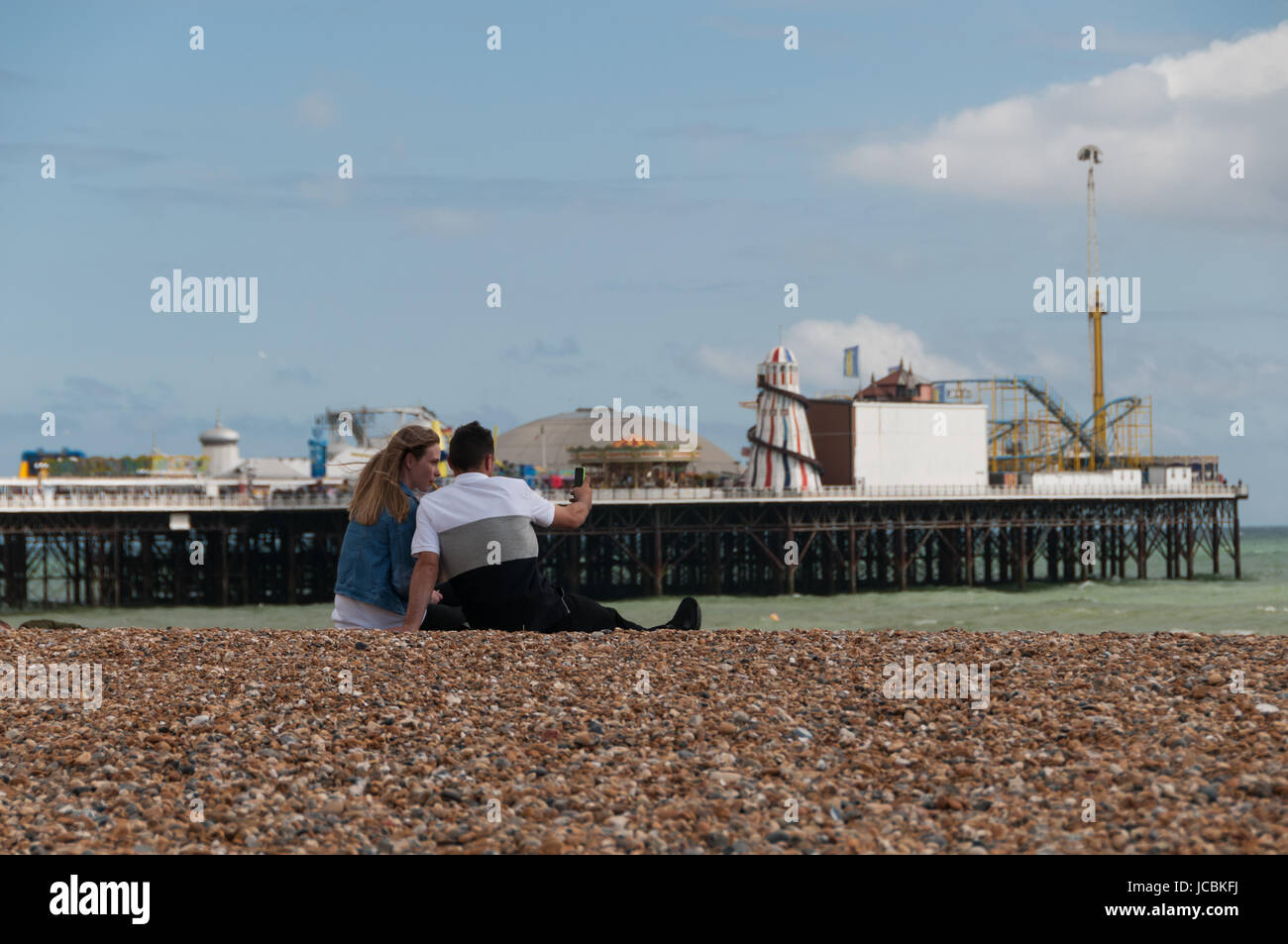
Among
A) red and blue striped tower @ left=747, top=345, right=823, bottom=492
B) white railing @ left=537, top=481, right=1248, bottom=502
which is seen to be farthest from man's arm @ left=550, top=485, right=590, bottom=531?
red and blue striped tower @ left=747, top=345, right=823, bottom=492

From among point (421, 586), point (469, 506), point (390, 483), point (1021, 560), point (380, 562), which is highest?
point (390, 483)

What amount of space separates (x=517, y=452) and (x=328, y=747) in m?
87.7

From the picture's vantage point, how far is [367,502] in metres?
8.20

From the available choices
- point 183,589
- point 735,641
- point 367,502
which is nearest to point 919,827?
point 735,641

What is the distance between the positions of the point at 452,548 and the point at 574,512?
2.86 ft

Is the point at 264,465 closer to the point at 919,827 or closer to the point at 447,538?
the point at 447,538

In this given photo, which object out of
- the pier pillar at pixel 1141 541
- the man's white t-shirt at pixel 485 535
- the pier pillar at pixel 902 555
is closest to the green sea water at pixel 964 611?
the pier pillar at pixel 902 555

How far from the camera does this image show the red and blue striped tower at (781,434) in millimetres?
48594

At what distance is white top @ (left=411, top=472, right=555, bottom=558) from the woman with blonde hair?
32 cm

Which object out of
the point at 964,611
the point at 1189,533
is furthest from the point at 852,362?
the point at 964,611

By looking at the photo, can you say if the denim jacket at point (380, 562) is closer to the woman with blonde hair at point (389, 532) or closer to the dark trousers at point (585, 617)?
the woman with blonde hair at point (389, 532)

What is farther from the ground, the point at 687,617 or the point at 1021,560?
the point at 687,617

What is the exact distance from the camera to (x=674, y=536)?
5128cm

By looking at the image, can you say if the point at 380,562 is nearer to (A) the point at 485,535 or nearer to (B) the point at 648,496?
(A) the point at 485,535
